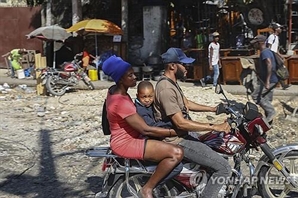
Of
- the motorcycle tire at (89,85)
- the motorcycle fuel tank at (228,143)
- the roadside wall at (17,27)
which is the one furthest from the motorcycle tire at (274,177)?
the roadside wall at (17,27)

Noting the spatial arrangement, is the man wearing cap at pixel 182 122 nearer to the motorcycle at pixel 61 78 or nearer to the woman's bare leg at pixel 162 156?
the woman's bare leg at pixel 162 156

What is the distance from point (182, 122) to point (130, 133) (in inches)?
19.1

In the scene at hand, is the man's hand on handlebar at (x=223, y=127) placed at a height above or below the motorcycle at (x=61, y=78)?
above

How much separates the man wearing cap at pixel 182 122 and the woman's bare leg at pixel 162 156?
0.47 feet

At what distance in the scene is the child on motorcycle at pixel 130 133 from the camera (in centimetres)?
451

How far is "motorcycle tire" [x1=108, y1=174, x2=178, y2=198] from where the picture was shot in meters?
4.80

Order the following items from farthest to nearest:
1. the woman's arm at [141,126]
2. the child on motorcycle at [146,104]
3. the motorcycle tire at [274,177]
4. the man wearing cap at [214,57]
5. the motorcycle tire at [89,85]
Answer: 1. the motorcycle tire at [89,85]
2. the man wearing cap at [214,57]
3. the motorcycle tire at [274,177]
4. the child on motorcycle at [146,104]
5. the woman's arm at [141,126]

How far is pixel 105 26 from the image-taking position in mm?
17312

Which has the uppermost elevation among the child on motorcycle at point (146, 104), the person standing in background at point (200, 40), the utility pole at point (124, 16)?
the utility pole at point (124, 16)

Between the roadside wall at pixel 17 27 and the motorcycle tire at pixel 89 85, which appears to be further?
the roadside wall at pixel 17 27

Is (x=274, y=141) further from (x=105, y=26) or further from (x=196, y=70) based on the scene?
(x=105, y=26)

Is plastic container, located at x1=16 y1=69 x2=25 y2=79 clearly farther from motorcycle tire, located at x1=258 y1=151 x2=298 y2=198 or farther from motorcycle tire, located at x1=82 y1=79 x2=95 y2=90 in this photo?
motorcycle tire, located at x1=258 y1=151 x2=298 y2=198

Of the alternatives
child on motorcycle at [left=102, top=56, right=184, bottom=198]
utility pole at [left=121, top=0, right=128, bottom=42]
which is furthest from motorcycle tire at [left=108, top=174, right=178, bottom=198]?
utility pole at [left=121, top=0, right=128, bottom=42]

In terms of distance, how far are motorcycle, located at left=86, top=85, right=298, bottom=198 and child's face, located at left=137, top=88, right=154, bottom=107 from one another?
1.83ft
